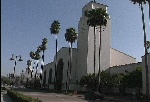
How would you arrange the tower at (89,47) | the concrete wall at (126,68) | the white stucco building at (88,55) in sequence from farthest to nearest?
the white stucco building at (88,55), the tower at (89,47), the concrete wall at (126,68)

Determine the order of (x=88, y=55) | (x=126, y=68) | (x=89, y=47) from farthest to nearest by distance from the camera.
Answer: (x=89, y=47) → (x=88, y=55) → (x=126, y=68)

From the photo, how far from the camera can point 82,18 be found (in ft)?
305

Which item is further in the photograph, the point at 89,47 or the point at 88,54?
the point at 89,47

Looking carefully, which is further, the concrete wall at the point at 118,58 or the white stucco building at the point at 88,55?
the concrete wall at the point at 118,58

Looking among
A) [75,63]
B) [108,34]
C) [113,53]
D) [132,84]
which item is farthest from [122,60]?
[132,84]

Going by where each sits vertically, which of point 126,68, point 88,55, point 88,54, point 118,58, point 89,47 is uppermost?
point 89,47

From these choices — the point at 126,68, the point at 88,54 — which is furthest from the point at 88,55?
the point at 126,68

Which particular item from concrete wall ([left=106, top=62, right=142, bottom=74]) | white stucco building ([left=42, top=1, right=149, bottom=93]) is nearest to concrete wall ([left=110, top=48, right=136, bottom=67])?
white stucco building ([left=42, top=1, right=149, bottom=93])

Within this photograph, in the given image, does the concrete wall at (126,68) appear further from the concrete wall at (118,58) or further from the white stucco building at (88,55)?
the concrete wall at (118,58)

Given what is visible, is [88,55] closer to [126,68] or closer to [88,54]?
[88,54]

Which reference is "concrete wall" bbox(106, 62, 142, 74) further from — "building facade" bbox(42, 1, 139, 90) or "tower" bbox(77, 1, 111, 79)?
"building facade" bbox(42, 1, 139, 90)

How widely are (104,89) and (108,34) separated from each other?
24.5 m

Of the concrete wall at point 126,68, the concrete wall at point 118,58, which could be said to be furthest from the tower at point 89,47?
the concrete wall at point 126,68

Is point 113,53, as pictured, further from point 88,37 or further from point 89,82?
point 89,82
